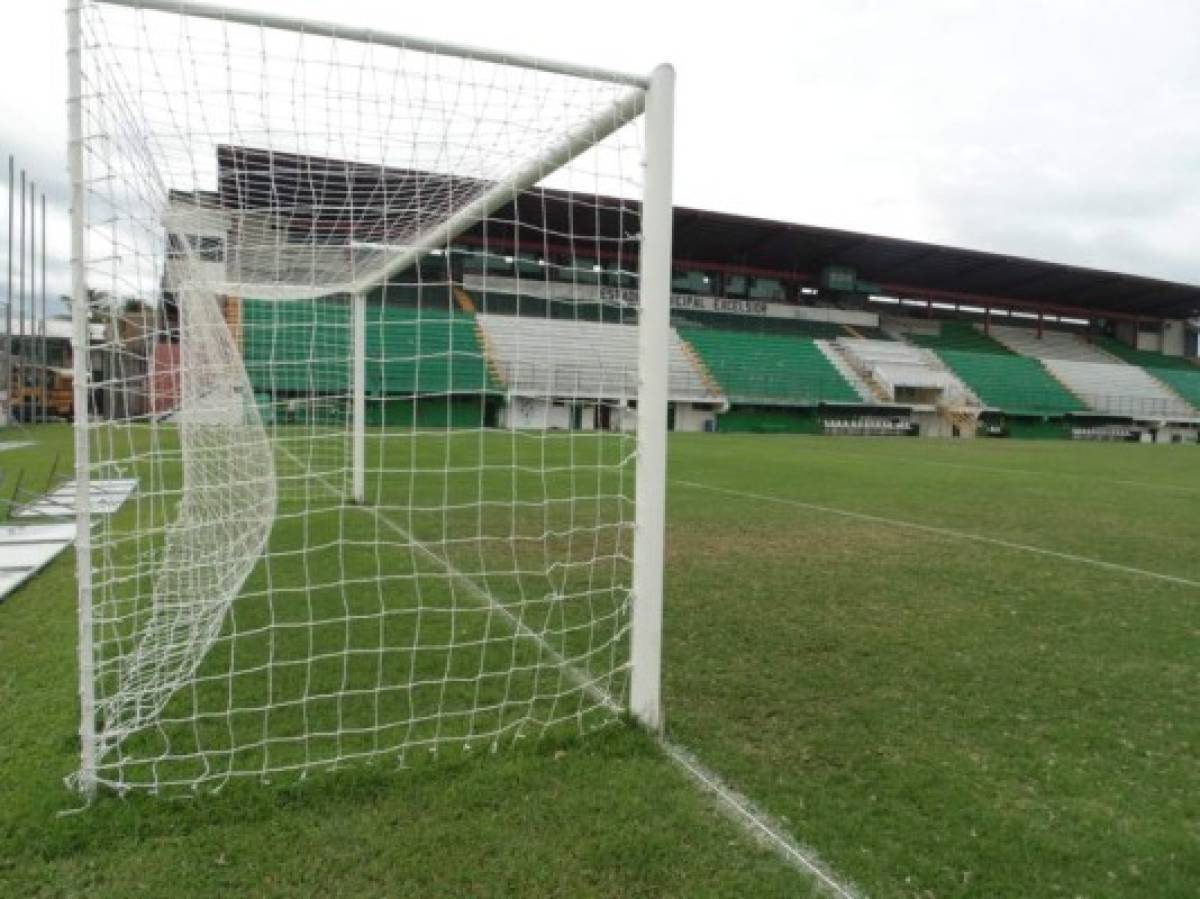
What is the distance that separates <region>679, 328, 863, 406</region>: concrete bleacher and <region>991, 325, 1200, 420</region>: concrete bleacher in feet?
46.5

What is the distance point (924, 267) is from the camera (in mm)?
41875

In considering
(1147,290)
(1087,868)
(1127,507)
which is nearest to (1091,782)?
(1087,868)

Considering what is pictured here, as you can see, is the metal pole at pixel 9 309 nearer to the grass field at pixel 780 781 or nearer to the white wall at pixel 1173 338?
the grass field at pixel 780 781

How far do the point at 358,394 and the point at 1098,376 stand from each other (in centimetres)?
4450

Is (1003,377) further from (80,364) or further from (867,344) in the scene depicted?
(80,364)

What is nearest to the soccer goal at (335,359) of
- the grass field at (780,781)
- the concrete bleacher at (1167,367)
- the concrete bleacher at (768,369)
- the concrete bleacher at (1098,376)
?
the grass field at (780,781)

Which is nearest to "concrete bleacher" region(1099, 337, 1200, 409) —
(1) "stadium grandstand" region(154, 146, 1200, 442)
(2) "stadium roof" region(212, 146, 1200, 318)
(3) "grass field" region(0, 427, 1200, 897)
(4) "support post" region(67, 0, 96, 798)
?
(1) "stadium grandstand" region(154, 146, 1200, 442)

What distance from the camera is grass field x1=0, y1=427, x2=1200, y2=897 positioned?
218 cm

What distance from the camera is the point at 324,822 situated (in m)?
2.40

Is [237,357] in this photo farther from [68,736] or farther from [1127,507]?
[1127,507]

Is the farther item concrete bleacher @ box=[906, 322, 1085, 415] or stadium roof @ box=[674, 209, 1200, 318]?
concrete bleacher @ box=[906, 322, 1085, 415]

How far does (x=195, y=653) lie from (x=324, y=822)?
1.66 m

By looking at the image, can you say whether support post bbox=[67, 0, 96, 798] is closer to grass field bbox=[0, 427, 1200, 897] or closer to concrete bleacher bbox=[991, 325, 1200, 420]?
grass field bbox=[0, 427, 1200, 897]

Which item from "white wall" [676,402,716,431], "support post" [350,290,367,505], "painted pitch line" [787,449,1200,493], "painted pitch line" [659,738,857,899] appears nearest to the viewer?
"painted pitch line" [659,738,857,899]
